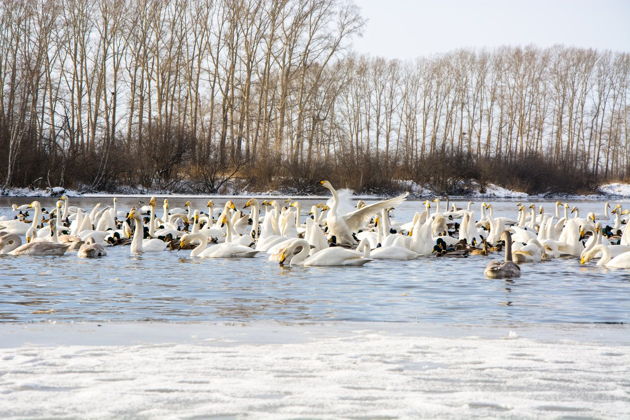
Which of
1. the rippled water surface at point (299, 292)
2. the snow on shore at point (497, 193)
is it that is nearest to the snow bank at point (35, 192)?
the snow on shore at point (497, 193)

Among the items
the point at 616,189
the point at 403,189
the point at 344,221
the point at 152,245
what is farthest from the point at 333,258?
the point at 616,189

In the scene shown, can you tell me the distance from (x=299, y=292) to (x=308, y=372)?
15.7 feet

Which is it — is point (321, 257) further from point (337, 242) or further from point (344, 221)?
point (337, 242)

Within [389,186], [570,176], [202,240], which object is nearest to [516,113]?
[570,176]

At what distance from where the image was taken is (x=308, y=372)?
4.95 metres

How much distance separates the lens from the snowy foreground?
13.7 feet

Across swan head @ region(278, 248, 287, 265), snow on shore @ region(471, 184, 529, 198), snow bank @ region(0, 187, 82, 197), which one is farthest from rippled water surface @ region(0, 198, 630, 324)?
snow on shore @ region(471, 184, 529, 198)

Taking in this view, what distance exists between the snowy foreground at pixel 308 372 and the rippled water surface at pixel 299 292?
1.28m

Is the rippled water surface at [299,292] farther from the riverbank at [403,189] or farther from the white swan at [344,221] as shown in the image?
the riverbank at [403,189]

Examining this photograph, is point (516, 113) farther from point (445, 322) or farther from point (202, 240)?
point (445, 322)

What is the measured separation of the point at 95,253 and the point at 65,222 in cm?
814

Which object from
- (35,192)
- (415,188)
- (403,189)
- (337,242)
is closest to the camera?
(337,242)

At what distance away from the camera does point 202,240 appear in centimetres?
1506

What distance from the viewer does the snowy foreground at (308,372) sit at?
416 centimetres
